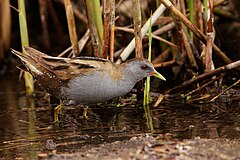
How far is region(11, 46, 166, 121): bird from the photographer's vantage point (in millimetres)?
5230

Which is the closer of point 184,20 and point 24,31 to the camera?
point 184,20

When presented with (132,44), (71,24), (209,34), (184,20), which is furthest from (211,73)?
(71,24)

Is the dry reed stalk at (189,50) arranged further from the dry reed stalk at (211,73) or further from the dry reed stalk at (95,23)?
the dry reed stalk at (95,23)

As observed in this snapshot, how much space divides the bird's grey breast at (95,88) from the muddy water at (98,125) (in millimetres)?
244

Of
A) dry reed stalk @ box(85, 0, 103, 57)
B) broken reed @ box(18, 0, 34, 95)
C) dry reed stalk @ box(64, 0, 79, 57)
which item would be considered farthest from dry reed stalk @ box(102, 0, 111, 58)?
broken reed @ box(18, 0, 34, 95)

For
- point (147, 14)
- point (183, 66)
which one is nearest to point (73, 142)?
point (183, 66)

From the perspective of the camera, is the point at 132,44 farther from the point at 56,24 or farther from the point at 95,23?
the point at 56,24

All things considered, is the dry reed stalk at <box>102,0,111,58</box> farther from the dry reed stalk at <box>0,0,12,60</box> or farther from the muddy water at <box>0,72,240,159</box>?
the dry reed stalk at <box>0,0,12,60</box>

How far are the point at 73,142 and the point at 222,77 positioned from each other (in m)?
2.01

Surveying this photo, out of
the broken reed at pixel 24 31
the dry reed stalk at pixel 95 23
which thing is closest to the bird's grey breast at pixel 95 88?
the dry reed stalk at pixel 95 23

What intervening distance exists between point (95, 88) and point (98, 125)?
0.34 meters

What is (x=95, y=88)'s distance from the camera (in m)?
5.21

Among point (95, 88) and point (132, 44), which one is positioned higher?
point (132, 44)

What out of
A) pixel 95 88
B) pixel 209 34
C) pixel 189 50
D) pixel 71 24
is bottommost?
pixel 95 88
